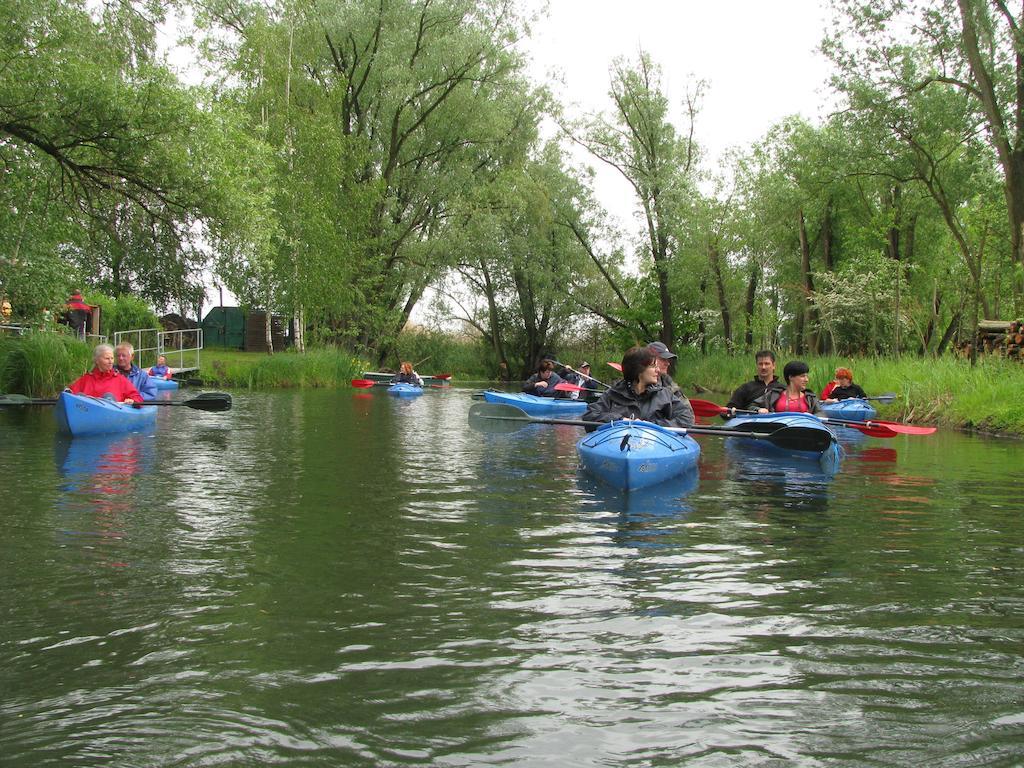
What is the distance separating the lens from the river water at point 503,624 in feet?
8.91

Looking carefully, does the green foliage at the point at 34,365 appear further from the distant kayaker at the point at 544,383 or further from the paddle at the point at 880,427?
the paddle at the point at 880,427

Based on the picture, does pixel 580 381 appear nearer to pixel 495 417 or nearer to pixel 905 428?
pixel 495 417

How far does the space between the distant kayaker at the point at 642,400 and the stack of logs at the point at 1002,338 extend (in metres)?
10.1

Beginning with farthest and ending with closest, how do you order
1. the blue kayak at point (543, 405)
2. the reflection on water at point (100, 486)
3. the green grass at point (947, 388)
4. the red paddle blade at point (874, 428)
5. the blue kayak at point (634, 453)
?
the blue kayak at point (543, 405)
the green grass at point (947, 388)
the red paddle blade at point (874, 428)
the blue kayak at point (634, 453)
the reflection on water at point (100, 486)

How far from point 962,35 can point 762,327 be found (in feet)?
39.4

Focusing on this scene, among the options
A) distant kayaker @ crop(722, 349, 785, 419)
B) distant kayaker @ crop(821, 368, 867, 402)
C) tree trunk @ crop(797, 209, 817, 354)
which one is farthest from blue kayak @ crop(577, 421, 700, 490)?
tree trunk @ crop(797, 209, 817, 354)

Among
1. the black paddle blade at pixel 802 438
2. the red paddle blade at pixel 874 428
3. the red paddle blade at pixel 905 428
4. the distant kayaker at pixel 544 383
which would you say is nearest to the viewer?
the black paddle blade at pixel 802 438

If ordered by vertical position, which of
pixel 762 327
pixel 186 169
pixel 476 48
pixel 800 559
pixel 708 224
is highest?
pixel 476 48

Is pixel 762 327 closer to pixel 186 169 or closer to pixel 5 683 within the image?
pixel 186 169

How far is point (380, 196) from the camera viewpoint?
2939cm

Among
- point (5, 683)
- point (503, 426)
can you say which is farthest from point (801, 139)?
point (5, 683)

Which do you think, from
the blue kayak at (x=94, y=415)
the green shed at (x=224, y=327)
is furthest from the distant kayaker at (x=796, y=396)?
the green shed at (x=224, y=327)

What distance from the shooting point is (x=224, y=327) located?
3806cm

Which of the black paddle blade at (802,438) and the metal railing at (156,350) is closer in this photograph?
the black paddle blade at (802,438)
